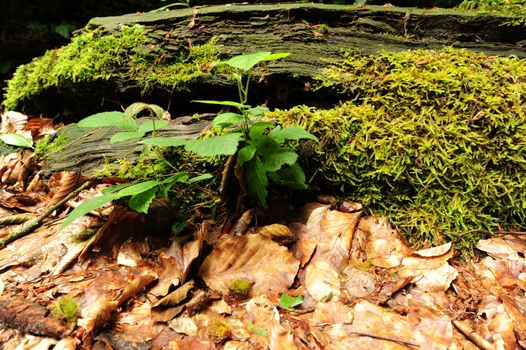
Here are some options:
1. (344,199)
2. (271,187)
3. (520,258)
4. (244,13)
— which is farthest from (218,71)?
(520,258)

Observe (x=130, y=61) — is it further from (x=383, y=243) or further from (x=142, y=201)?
(x=383, y=243)

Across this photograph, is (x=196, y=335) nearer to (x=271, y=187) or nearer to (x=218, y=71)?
(x=271, y=187)

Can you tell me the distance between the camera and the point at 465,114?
7.72ft

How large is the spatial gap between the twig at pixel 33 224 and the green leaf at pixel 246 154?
1.24 meters

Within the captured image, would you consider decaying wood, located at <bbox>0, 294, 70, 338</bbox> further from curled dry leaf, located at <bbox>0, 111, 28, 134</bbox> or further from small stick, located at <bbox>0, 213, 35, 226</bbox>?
curled dry leaf, located at <bbox>0, 111, 28, 134</bbox>

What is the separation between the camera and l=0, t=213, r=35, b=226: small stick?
239 cm

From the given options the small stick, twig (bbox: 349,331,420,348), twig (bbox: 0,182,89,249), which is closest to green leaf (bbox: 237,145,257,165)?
twig (bbox: 349,331,420,348)

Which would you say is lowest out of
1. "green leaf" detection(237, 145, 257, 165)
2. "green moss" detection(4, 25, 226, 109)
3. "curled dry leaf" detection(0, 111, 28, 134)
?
"curled dry leaf" detection(0, 111, 28, 134)

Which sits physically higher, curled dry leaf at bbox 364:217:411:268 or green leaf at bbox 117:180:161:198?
green leaf at bbox 117:180:161:198

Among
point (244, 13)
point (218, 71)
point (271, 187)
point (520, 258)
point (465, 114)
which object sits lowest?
point (520, 258)

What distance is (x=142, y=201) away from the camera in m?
1.85

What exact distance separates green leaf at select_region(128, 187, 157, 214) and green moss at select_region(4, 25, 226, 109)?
1.46 metres

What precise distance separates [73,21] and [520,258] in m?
10.8

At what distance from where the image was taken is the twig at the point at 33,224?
2.16 metres
